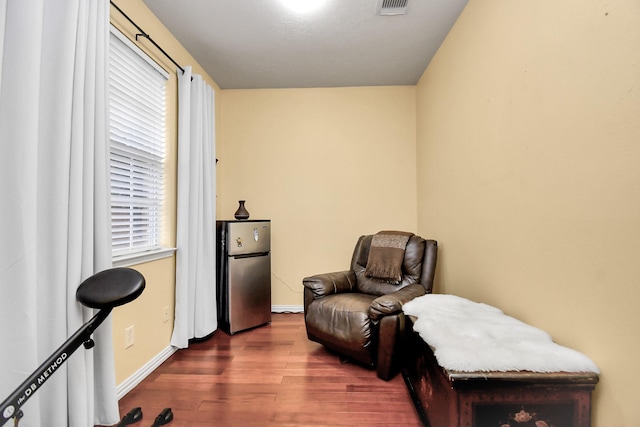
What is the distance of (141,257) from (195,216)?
0.62 m

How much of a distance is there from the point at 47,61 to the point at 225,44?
1509 millimetres

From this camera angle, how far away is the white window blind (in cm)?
180

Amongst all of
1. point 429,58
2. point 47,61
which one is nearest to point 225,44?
point 47,61

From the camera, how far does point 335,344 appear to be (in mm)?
2129

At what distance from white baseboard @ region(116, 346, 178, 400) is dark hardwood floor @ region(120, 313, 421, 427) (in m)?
0.03

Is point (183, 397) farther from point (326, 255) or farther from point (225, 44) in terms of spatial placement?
point (225, 44)

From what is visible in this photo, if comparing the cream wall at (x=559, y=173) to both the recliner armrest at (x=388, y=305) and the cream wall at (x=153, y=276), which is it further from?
the cream wall at (x=153, y=276)

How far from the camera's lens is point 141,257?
1.93 meters

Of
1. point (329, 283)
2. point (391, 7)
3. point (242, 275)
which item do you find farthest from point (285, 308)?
point (391, 7)

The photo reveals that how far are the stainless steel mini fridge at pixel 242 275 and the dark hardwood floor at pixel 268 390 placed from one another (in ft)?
1.17

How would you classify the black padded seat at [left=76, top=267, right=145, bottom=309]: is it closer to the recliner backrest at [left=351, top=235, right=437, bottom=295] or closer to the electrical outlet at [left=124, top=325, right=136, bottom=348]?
the electrical outlet at [left=124, top=325, right=136, bottom=348]

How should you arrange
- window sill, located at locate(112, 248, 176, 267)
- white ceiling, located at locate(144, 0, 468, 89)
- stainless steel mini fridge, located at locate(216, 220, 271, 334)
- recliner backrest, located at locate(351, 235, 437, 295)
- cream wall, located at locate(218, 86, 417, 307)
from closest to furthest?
window sill, located at locate(112, 248, 176, 267)
white ceiling, located at locate(144, 0, 468, 89)
recliner backrest, located at locate(351, 235, 437, 295)
stainless steel mini fridge, located at locate(216, 220, 271, 334)
cream wall, located at locate(218, 86, 417, 307)

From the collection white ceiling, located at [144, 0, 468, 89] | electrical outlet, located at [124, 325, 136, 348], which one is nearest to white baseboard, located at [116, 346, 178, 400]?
electrical outlet, located at [124, 325, 136, 348]

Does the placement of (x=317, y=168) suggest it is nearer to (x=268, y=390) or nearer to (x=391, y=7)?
(x=391, y=7)
